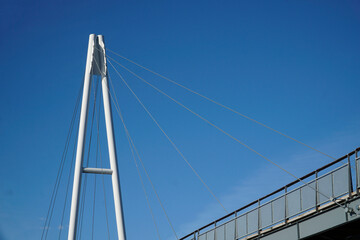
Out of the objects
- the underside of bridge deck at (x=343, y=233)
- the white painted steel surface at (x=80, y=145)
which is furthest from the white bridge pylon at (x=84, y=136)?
the underside of bridge deck at (x=343, y=233)

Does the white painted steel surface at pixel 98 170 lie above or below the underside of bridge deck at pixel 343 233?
above

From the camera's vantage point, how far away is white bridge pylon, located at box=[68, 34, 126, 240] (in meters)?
24.2

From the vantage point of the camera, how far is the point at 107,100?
1072 inches

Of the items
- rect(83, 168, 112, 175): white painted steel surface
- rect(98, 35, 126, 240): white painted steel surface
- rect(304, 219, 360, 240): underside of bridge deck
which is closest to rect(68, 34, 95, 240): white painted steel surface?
rect(83, 168, 112, 175): white painted steel surface

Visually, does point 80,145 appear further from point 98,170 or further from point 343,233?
point 343,233

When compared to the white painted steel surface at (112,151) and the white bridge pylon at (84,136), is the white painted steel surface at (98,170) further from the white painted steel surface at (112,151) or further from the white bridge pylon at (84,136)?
the white painted steel surface at (112,151)

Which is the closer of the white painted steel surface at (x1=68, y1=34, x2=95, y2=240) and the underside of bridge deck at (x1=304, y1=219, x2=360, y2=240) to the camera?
the underside of bridge deck at (x1=304, y1=219, x2=360, y2=240)

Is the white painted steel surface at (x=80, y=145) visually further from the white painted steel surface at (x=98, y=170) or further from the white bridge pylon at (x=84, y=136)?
the white painted steel surface at (x=98, y=170)

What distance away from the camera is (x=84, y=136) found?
25.9 m

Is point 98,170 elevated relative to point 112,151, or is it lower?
lower

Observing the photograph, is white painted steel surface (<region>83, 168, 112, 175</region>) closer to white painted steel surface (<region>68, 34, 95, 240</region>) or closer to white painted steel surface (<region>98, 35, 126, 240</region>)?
white painted steel surface (<region>98, 35, 126, 240</region>)

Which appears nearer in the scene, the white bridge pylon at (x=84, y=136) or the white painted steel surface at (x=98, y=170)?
the white bridge pylon at (x=84, y=136)

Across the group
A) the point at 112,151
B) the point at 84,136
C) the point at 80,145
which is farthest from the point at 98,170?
the point at 84,136

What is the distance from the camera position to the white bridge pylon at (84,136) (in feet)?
79.3
